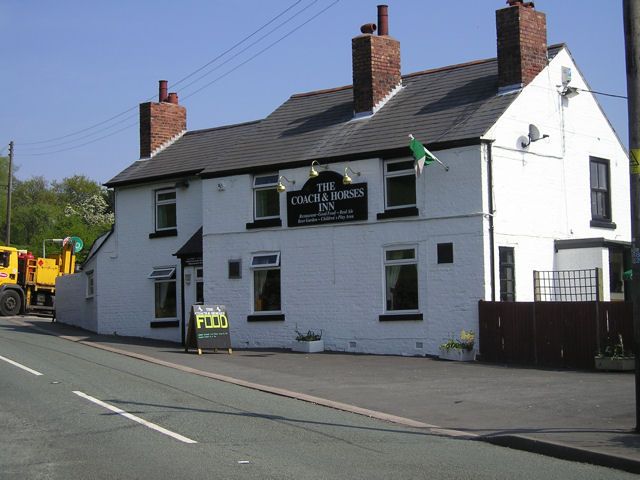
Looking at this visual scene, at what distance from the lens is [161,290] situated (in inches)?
1145

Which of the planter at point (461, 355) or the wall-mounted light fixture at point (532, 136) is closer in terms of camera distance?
the planter at point (461, 355)

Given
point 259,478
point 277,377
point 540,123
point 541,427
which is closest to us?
point 259,478

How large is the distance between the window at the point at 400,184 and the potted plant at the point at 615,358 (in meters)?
6.43

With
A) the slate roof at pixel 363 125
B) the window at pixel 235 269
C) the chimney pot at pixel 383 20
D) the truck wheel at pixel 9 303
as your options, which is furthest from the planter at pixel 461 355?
the truck wheel at pixel 9 303

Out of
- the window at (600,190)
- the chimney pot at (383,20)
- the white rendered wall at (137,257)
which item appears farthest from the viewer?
the white rendered wall at (137,257)

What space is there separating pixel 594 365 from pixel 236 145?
13.5 m

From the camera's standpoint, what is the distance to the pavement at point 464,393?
10641mm

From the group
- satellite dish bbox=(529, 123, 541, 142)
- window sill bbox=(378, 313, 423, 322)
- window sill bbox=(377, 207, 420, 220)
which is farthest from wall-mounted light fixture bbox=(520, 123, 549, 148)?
window sill bbox=(378, 313, 423, 322)

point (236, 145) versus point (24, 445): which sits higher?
point (236, 145)

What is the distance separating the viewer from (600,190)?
25.2m

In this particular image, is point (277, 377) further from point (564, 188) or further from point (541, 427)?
point (564, 188)

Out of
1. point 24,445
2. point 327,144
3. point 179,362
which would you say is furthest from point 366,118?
point 24,445

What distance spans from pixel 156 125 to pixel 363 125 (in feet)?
34.7

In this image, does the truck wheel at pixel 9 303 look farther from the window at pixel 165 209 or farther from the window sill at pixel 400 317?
the window sill at pixel 400 317
